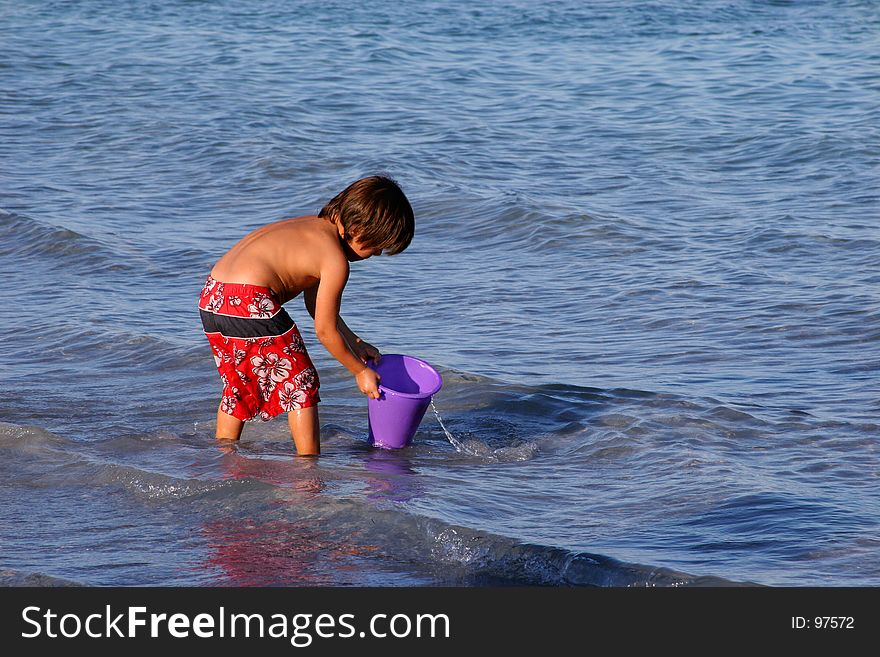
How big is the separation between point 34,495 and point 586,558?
2.20m

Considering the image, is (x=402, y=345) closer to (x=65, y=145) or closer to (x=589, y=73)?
(x=65, y=145)

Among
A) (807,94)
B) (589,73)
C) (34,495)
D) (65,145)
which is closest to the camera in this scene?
(34,495)

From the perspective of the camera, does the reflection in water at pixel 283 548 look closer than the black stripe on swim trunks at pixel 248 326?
Yes

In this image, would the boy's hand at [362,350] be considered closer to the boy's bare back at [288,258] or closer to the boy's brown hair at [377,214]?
the boy's bare back at [288,258]

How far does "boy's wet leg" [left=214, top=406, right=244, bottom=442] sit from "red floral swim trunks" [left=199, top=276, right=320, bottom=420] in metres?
0.22

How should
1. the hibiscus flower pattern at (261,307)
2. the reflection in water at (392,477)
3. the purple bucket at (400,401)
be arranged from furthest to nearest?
the purple bucket at (400,401) < the reflection in water at (392,477) < the hibiscus flower pattern at (261,307)

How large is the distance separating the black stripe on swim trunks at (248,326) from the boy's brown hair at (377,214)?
0.47 metres

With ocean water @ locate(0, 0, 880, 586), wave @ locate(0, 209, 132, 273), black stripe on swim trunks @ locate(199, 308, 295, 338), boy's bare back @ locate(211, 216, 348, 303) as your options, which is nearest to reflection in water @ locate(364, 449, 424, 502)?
ocean water @ locate(0, 0, 880, 586)

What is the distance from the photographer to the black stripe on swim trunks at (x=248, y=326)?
188 inches

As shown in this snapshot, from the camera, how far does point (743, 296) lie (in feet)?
25.7

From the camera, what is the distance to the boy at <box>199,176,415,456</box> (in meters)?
4.63

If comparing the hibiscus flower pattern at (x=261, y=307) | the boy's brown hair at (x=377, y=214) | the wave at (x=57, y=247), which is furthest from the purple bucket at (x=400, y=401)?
the wave at (x=57, y=247)

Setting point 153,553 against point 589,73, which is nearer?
point 153,553
